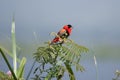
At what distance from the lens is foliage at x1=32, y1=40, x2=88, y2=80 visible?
1.23 m

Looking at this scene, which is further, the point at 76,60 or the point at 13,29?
the point at 13,29

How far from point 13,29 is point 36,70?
6.8 inches

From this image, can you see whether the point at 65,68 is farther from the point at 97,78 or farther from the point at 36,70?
the point at 97,78

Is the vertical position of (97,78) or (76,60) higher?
(76,60)

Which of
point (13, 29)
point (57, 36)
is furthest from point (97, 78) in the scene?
point (13, 29)

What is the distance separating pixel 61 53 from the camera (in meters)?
1.29

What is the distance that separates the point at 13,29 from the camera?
132cm

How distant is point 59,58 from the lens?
50.0 inches

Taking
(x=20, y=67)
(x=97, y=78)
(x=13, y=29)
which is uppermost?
(x=13, y=29)

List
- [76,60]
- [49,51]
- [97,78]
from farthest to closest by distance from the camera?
[97,78], [49,51], [76,60]

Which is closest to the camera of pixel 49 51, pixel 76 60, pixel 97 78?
pixel 76 60

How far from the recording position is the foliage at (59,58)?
1228 millimetres

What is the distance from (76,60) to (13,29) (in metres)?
0.27

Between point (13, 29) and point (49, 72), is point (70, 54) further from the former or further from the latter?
point (13, 29)
